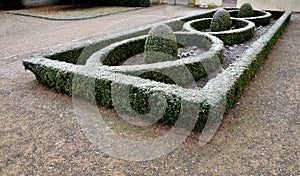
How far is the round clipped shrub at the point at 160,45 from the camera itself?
18.7 feet

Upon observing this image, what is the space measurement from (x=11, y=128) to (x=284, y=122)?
4287mm

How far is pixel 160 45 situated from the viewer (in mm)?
5715

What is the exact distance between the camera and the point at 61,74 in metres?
4.85

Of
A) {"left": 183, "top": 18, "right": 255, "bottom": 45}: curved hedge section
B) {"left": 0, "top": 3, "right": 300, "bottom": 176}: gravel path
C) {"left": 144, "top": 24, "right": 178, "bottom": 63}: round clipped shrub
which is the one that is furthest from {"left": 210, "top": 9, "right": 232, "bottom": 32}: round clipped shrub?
{"left": 144, "top": 24, "right": 178, "bottom": 63}: round clipped shrub

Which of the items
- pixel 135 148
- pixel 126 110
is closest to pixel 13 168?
pixel 135 148

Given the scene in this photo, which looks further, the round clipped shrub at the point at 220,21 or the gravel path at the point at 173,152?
the round clipped shrub at the point at 220,21

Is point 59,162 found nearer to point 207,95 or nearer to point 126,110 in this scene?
point 126,110

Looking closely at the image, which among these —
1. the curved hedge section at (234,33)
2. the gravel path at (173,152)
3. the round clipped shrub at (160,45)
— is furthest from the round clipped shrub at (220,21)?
the round clipped shrub at (160,45)

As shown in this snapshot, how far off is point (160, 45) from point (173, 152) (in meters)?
2.89

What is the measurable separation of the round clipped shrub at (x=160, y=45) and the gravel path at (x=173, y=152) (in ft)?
6.13

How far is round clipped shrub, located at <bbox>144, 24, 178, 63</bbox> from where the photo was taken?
224 inches

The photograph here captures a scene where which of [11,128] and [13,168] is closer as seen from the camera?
[13,168]

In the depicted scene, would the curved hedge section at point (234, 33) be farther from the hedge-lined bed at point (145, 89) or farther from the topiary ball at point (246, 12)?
the hedge-lined bed at point (145, 89)

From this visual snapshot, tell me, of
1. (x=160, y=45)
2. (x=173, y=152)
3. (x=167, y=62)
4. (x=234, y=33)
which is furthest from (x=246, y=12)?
(x=173, y=152)
